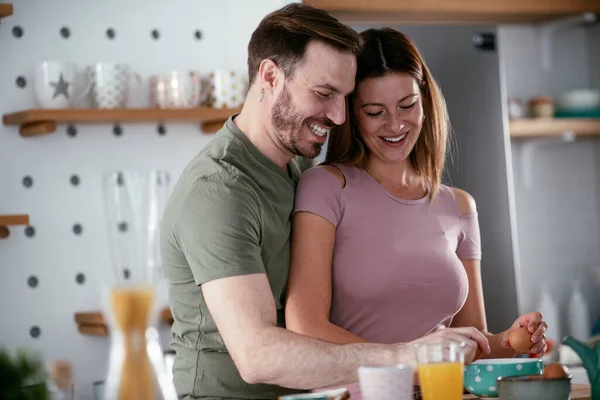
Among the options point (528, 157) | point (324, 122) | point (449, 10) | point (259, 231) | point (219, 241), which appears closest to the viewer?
point (219, 241)

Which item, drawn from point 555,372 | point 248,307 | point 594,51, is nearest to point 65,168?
point 248,307

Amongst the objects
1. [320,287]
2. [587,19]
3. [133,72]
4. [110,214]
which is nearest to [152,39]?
[133,72]

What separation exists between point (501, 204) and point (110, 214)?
4.68 feet

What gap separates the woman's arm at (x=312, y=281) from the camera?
200cm

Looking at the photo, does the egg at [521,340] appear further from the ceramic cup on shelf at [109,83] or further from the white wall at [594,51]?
the white wall at [594,51]

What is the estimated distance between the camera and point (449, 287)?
2189mm

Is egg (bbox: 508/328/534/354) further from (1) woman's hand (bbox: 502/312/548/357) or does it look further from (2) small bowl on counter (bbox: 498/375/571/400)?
(2) small bowl on counter (bbox: 498/375/571/400)

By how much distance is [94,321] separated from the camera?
10.2 feet

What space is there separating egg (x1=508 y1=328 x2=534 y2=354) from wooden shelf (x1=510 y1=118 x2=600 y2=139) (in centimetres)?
248

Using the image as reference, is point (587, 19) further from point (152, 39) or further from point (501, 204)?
point (152, 39)

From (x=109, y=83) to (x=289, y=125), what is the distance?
1.20 m

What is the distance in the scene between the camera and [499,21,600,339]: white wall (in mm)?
4574

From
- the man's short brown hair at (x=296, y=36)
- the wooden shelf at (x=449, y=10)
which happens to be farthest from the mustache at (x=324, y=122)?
the wooden shelf at (x=449, y=10)

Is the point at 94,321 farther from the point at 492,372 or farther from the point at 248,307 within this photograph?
the point at 492,372
